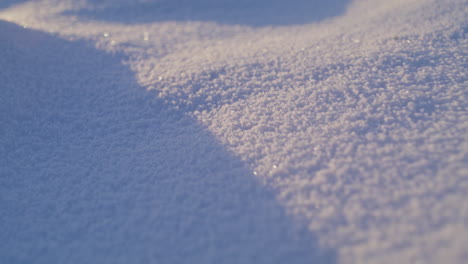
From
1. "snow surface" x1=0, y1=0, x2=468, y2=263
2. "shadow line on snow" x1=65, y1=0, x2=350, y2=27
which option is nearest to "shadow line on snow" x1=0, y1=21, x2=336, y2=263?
"snow surface" x1=0, y1=0, x2=468, y2=263

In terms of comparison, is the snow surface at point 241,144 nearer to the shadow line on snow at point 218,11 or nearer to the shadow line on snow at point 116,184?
the shadow line on snow at point 116,184

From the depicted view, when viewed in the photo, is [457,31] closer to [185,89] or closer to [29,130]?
[185,89]

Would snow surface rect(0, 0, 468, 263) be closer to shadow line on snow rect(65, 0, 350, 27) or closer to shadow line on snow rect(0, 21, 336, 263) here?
shadow line on snow rect(0, 21, 336, 263)

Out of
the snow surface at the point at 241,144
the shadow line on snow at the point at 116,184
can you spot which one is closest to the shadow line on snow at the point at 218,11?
the snow surface at the point at 241,144

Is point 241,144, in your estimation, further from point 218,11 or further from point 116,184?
point 218,11

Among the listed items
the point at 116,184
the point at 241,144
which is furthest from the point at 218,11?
the point at 116,184

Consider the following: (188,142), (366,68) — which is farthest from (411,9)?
(188,142)

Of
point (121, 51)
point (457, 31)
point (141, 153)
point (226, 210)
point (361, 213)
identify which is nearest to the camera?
point (361, 213)

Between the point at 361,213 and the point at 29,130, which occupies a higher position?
the point at 29,130

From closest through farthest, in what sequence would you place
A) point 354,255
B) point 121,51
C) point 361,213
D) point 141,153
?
point 354,255, point 361,213, point 141,153, point 121,51
